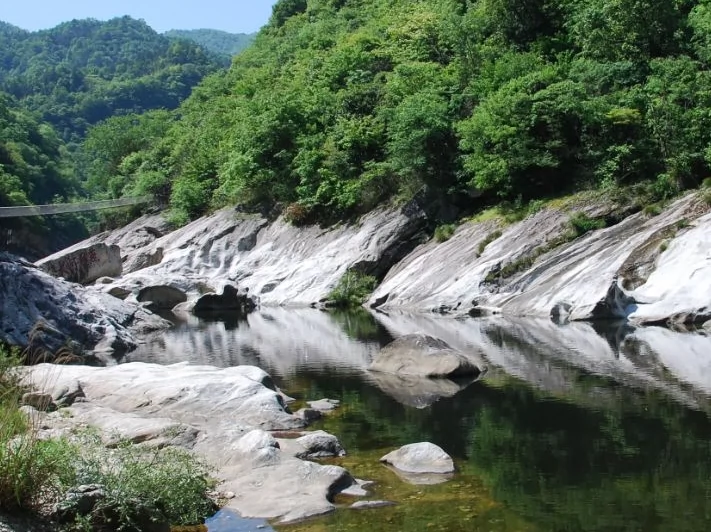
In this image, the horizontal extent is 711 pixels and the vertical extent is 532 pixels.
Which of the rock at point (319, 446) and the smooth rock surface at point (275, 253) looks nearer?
the rock at point (319, 446)

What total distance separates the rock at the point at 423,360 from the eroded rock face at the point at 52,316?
14.3m

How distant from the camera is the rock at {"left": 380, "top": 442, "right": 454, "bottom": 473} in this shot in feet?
51.1

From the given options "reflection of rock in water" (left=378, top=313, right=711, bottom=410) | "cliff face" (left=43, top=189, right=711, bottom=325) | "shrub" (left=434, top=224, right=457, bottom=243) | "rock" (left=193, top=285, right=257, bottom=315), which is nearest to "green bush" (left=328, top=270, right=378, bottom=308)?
"cliff face" (left=43, top=189, right=711, bottom=325)

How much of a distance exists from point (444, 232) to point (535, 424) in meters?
34.6

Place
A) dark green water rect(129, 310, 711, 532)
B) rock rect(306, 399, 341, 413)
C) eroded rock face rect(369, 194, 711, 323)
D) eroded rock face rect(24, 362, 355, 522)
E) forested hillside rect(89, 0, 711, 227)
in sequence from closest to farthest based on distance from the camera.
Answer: dark green water rect(129, 310, 711, 532), eroded rock face rect(24, 362, 355, 522), rock rect(306, 399, 341, 413), eroded rock face rect(369, 194, 711, 323), forested hillside rect(89, 0, 711, 227)

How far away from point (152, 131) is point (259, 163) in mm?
46052

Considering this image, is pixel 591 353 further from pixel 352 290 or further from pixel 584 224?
pixel 352 290

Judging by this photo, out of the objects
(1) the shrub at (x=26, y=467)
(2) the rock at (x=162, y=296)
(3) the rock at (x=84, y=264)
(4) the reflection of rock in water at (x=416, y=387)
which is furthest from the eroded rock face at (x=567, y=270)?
(1) the shrub at (x=26, y=467)

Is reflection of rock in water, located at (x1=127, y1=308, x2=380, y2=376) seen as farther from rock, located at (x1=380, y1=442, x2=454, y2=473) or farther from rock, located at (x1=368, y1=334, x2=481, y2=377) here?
rock, located at (x1=380, y1=442, x2=454, y2=473)

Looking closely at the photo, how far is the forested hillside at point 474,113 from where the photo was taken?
4866 centimetres

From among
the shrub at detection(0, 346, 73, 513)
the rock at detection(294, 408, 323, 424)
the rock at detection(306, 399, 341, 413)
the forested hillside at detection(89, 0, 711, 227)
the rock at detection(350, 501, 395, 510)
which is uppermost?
the forested hillside at detection(89, 0, 711, 227)

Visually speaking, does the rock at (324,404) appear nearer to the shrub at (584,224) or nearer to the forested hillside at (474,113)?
the shrub at (584,224)

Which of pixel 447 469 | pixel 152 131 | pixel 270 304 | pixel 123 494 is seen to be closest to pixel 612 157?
pixel 270 304

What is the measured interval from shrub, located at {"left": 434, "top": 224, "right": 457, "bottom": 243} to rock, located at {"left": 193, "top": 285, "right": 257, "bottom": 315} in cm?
1342
